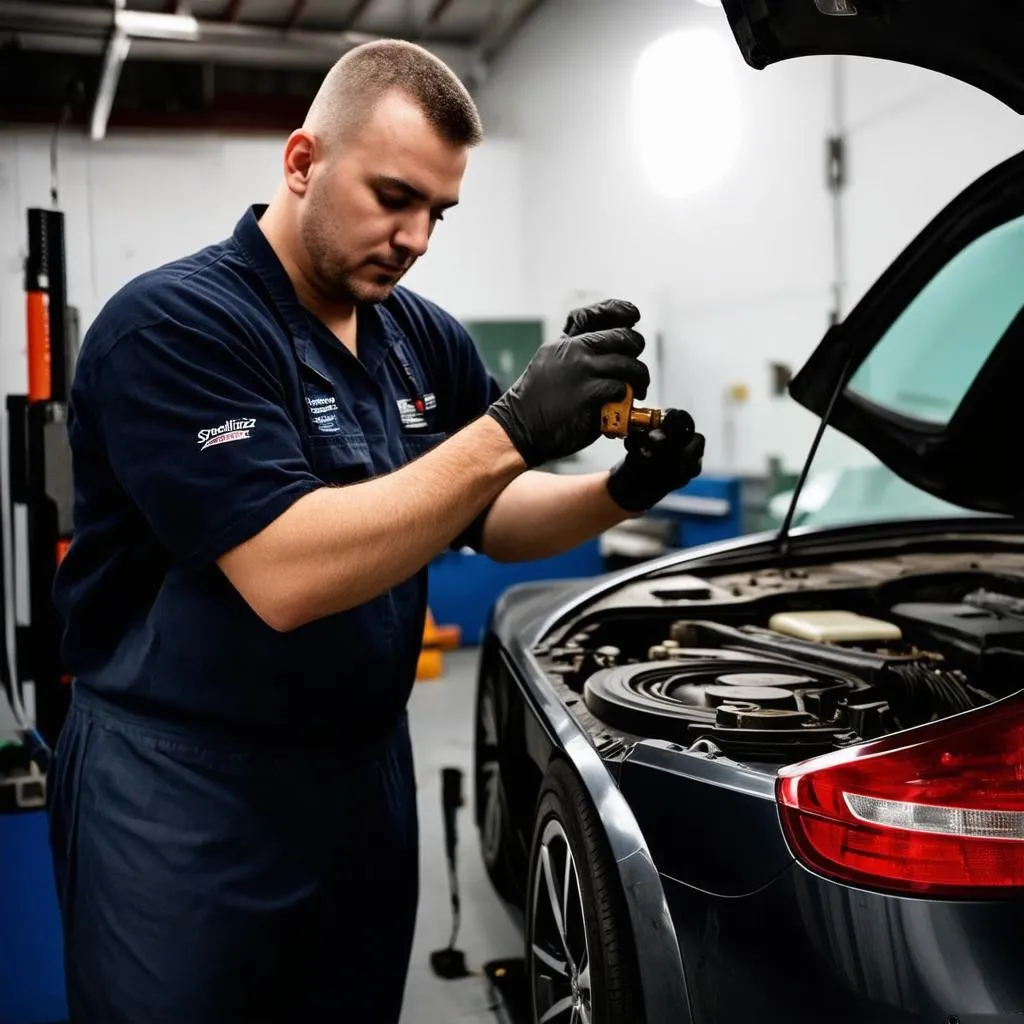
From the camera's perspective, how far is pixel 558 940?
1.61 meters

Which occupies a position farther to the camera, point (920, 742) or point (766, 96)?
point (766, 96)

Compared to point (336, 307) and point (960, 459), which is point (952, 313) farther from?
point (336, 307)

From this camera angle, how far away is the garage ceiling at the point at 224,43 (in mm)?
5602

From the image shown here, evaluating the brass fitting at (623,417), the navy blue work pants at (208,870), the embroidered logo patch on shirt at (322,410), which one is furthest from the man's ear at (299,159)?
the navy blue work pants at (208,870)

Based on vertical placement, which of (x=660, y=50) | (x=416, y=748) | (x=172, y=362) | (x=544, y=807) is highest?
(x=660, y=50)

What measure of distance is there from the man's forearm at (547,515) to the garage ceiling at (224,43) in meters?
3.55

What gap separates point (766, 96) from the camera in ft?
14.8

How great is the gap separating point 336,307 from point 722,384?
3.73m

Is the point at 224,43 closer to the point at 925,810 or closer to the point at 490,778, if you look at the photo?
the point at 490,778

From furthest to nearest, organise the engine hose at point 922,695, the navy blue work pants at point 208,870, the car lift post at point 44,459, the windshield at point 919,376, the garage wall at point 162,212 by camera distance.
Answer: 1. the windshield at point 919,376
2. the garage wall at point 162,212
3. the car lift post at point 44,459
4. the engine hose at point 922,695
5. the navy blue work pants at point 208,870

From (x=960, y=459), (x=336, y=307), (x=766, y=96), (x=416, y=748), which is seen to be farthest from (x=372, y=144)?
(x=766, y=96)

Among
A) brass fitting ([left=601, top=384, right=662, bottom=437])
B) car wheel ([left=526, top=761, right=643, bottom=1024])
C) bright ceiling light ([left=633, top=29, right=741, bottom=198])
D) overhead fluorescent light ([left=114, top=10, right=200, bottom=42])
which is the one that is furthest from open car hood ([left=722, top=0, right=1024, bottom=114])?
overhead fluorescent light ([left=114, top=10, right=200, bottom=42])

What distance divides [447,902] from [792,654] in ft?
4.05

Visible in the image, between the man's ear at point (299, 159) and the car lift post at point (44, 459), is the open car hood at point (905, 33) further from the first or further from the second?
the car lift post at point (44, 459)
